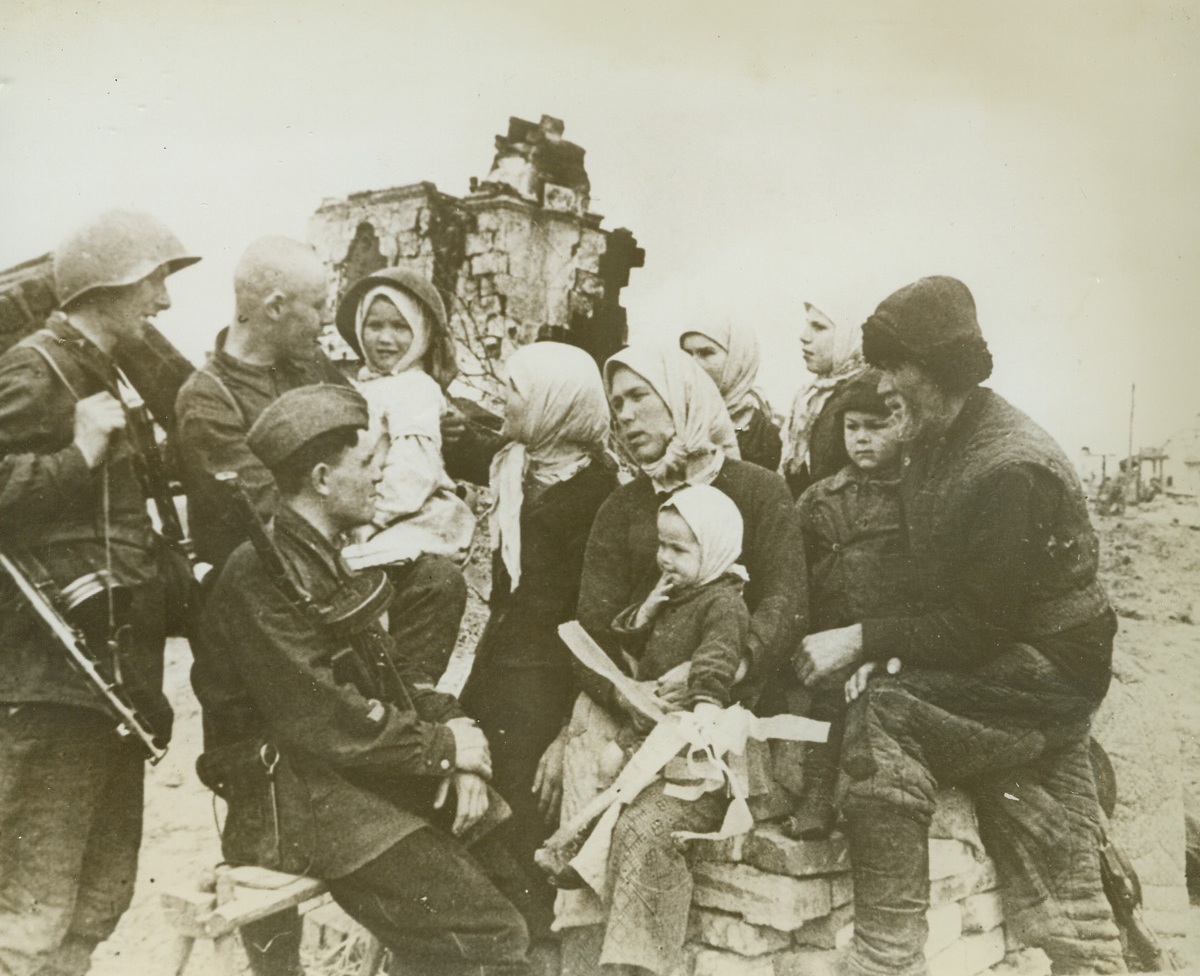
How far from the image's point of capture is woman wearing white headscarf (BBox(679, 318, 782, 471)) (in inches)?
137

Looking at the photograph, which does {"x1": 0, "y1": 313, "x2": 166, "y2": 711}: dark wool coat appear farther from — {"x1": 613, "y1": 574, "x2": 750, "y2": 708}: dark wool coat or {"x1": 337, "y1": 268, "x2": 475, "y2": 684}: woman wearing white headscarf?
{"x1": 613, "y1": 574, "x2": 750, "y2": 708}: dark wool coat

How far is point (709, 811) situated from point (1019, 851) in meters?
1.03

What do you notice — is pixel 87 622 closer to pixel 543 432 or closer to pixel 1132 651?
pixel 543 432

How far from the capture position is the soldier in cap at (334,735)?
3.08 m

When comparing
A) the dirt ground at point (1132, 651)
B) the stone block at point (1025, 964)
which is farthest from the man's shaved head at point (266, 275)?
the stone block at point (1025, 964)

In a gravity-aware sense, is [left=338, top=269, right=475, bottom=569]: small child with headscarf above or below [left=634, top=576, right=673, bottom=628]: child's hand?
above

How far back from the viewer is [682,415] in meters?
3.34

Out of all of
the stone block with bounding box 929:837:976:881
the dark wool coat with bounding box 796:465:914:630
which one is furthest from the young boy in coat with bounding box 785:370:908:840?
the stone block with bounding box 929:837:976:881

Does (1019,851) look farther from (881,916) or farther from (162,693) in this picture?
(162,693)

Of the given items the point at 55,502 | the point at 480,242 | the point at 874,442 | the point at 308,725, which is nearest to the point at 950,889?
the point at 874,442

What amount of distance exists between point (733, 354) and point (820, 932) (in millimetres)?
1824

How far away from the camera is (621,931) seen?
313 centimetres

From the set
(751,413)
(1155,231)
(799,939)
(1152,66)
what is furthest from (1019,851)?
(1152,66)

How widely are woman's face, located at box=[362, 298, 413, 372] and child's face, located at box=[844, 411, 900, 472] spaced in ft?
4.74
